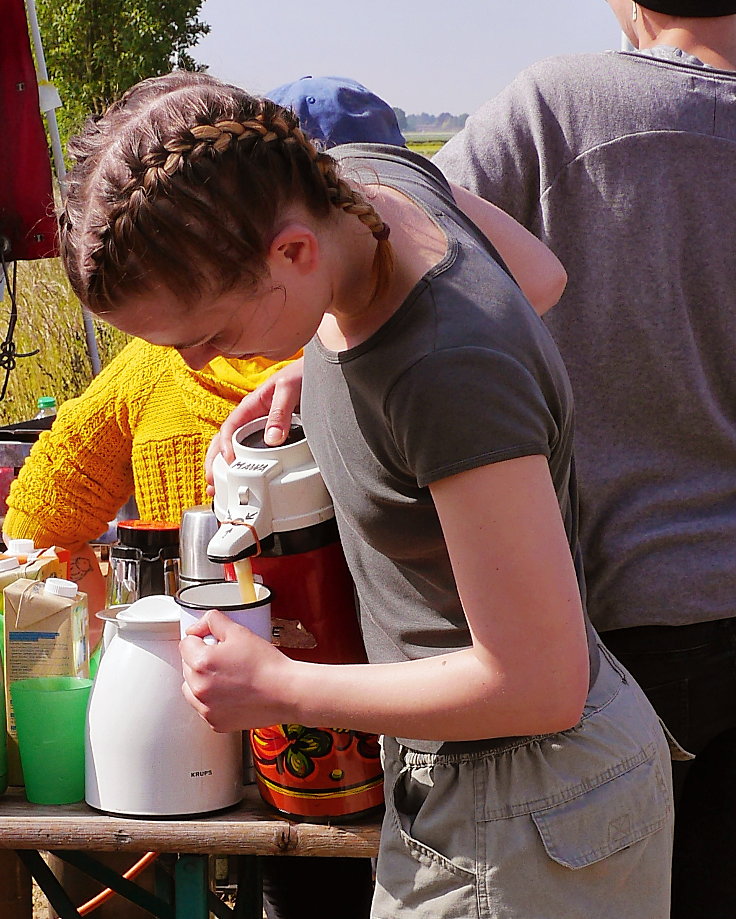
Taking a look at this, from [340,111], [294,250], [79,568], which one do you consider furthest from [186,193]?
[79,568]

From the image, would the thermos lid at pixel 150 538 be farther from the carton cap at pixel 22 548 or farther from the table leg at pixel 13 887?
the table leg at pixel 13 887

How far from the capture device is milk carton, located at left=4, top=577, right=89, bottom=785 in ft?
3.94

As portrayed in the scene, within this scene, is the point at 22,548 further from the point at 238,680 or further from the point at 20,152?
the point at 20,152

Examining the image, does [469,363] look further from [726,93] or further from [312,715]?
[726,93]

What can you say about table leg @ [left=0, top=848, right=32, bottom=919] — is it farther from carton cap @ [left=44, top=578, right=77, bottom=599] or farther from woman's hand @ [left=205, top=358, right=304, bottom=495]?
woman's hand @ [left=205, top=358, right=304, bottom=495]

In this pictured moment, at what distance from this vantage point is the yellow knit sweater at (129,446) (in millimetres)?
1677

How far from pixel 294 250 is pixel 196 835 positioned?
64 centimetres

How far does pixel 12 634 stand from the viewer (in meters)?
1.22

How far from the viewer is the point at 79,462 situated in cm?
182

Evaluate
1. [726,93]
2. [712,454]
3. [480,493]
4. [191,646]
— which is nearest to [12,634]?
[191,646]

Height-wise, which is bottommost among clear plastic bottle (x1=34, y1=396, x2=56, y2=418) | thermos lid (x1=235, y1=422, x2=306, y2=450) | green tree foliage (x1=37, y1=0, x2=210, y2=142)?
green tree foliage (x1=37, y1=0, x2=210, y2=142)

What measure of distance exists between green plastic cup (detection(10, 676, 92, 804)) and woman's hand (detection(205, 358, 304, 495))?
0.29 m

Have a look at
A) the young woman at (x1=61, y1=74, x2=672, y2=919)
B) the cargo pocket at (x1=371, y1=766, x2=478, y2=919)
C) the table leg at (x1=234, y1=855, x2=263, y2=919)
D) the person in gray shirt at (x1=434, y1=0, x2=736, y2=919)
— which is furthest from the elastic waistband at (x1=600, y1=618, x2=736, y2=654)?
the table leg at (x1=234, y1=855, x2=263, y2=919)

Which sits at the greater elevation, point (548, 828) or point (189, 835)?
point (548, 828)
